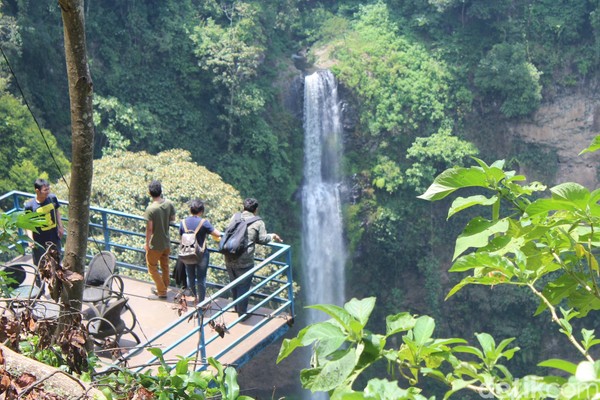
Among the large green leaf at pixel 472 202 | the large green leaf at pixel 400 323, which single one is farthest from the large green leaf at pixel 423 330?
the large green leaf at pixel 472 202

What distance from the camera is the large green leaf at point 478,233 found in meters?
2.02

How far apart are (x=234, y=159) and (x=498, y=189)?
1901 centimetres

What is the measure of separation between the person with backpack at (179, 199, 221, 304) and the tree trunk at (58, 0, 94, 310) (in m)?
3.47

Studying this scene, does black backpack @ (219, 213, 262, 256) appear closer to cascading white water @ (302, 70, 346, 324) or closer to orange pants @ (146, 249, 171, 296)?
orange pants @ (146, 249, 171, 296)

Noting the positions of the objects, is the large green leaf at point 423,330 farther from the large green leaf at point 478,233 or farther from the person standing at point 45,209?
the person standing at point 45,209

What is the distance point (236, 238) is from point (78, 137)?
3.80 m

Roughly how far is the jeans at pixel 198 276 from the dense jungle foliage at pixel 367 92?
12009 millimetres

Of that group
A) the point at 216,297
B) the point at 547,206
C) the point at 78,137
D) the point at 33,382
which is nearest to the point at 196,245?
the point at 216,297

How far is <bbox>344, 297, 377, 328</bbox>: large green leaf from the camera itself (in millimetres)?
1784

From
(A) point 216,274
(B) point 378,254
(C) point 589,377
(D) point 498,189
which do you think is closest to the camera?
(C) point 589,377

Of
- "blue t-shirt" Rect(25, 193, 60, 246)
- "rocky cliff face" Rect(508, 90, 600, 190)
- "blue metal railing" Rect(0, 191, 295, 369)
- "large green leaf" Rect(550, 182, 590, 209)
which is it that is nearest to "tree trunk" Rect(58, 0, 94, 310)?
"blue metal railing" Rect(0, 191, 295, 369)

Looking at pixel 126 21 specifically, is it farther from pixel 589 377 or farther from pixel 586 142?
pixel 589 377

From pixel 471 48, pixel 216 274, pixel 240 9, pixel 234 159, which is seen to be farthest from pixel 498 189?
pixel 471 48

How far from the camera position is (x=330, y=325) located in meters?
1.75
